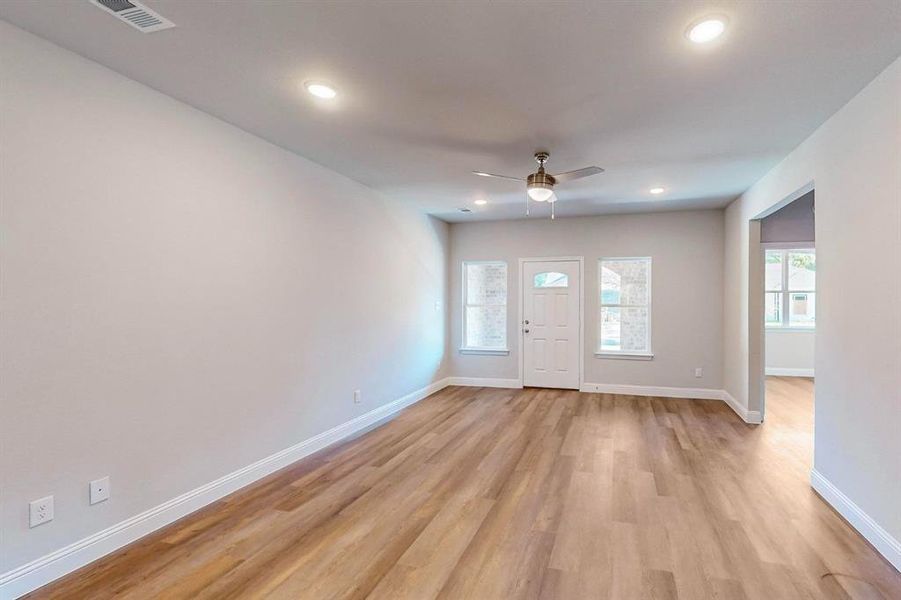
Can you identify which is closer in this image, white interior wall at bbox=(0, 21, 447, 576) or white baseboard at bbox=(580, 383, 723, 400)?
white interior wall at bbox=(0, 21, 447, 576)

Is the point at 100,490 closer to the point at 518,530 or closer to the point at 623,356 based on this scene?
the point at 518,530

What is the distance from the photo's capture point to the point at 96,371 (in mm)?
2400

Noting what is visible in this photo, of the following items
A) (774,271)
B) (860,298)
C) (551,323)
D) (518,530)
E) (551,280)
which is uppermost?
(774,271)

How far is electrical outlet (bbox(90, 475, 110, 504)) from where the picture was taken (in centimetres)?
238

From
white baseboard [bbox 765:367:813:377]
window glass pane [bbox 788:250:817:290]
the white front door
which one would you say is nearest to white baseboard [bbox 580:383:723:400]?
the white front door

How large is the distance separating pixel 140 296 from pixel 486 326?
5307 millimetres

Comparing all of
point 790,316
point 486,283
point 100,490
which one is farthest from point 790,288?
point 100,490

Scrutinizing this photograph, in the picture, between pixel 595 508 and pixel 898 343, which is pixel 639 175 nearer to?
pixel 898 343

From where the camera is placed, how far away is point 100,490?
241 cm

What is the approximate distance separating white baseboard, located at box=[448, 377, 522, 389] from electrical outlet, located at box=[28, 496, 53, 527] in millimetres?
5460

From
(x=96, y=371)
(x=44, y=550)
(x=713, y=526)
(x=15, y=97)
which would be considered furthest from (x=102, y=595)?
(x=713, y=526)

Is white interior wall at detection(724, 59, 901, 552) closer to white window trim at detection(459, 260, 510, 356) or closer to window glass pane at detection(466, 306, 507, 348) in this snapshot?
white window trim at detection(459, 260, 510, 356)

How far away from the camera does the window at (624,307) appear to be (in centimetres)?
662

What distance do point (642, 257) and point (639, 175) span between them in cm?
234
